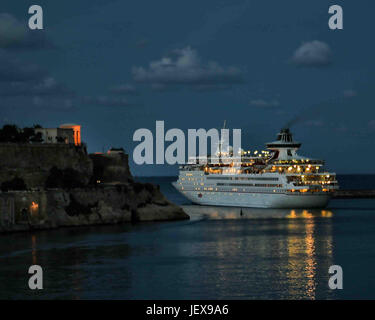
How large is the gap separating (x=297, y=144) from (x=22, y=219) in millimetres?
46032

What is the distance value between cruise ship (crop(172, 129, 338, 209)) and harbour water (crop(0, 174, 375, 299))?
17533mm

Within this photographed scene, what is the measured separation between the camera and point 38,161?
6331 centimetres

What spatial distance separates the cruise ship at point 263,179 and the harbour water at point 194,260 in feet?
57.5

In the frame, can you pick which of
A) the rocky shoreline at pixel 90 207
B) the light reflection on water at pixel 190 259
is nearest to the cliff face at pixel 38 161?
the rocky shoreline at pixel 90 207

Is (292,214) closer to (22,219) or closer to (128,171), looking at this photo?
(128,171)

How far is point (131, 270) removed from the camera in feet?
128

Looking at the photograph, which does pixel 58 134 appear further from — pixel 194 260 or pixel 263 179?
pixel 194 260

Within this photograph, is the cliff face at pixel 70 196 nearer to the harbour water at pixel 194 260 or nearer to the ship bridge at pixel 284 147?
the harbour water at pixel 194 260

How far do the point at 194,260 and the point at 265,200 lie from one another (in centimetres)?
4349

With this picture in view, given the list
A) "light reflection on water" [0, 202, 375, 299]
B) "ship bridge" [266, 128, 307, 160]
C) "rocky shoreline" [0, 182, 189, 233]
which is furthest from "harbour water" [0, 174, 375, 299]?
"ship bridge" [266, 128, 307, 160]

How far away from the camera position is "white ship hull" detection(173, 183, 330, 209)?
82.6m

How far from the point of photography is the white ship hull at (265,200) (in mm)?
82562
